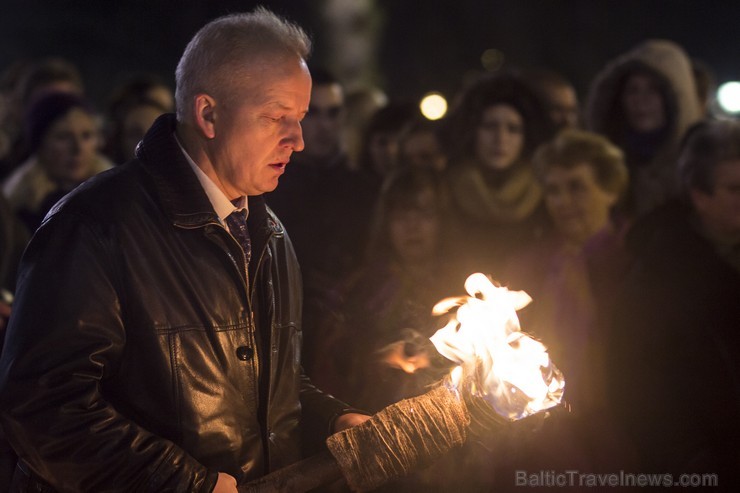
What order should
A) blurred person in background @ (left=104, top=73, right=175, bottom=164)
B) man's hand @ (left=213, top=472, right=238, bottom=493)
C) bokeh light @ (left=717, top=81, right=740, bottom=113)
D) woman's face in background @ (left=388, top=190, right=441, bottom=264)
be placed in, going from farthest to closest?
bokeh light @ (left=717, top=81, right=740, bottom=113) < blurred person in background @ (left=104, top=73, right=175, bottom=164) < woman's face in background @ (left=388, top=190, right=441, bottom=264) < man's hand @ (left=213, top=472, right=238, bottom=493)

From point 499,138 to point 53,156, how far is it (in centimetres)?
300

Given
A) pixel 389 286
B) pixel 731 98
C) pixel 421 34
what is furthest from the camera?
pixel 421 34

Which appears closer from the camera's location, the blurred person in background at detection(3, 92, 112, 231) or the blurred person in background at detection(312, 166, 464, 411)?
the blurred person in background at detection(312, 166, 464, 411)

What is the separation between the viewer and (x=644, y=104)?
611 cm

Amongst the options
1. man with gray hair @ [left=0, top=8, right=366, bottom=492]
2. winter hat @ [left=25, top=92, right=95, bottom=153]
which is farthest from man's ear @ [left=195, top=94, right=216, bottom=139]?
winter hat @ [left=25, top=92, right=95, bottom=153]

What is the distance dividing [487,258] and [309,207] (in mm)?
1188

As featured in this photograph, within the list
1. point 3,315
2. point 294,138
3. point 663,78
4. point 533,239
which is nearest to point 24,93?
point 3,315

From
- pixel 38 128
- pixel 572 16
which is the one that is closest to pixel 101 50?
pixel 572 16

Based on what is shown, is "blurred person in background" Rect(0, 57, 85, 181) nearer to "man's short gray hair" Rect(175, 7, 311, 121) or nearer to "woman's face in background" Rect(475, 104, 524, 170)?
"woman's face in background" Rect(475, 104, 524, 170)

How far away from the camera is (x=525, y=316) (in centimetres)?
485

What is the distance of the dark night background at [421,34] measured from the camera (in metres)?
18.9

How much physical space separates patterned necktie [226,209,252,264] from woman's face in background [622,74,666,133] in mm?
4035

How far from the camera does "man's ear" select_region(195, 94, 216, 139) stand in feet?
8.60

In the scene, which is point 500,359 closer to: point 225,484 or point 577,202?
point 225,484
